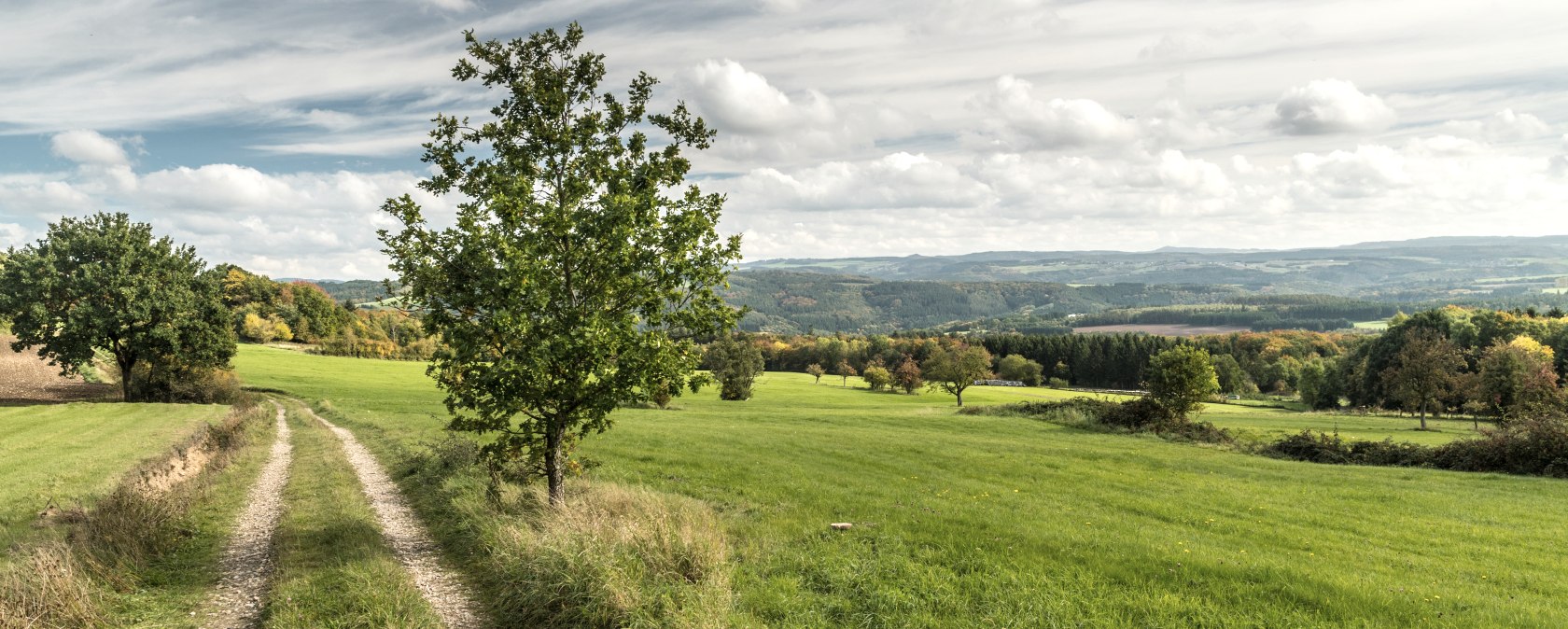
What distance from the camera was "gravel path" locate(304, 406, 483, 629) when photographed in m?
10.9

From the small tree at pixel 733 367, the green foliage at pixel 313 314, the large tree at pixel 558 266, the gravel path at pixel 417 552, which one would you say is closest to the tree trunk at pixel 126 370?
the gravel path at pixel 417 552

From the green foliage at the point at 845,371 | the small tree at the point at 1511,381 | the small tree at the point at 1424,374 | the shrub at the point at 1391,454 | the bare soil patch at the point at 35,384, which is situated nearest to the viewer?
the shrub at the point at 1391,454

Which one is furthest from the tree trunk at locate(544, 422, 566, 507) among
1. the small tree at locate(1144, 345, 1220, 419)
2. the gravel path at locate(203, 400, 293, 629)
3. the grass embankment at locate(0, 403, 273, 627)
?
the small tree at locate(1144, 345, 1220, 419)

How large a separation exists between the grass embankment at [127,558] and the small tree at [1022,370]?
14258cm

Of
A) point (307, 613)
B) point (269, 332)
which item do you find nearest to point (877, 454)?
point (307, 613)

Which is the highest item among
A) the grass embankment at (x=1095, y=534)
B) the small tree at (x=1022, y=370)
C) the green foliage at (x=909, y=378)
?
the grass embankment at (x=1095, y=534)

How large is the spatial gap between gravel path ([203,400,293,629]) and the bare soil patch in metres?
46.8

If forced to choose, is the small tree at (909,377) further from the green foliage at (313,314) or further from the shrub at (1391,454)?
the green foliage at (313,314)

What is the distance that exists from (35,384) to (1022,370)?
5647 inches

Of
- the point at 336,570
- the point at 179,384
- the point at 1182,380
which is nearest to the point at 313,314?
the point at 179,384

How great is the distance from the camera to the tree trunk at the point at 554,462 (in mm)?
14867

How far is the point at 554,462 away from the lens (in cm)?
1534

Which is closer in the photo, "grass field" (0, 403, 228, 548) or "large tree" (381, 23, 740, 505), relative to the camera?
"large tree" (381, 23, 740, 505)

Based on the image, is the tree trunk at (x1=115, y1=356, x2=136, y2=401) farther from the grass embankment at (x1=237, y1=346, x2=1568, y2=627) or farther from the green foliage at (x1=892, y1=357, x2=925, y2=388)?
the green foliage at (x1=892, y1=357, x2=925, y2=388)
